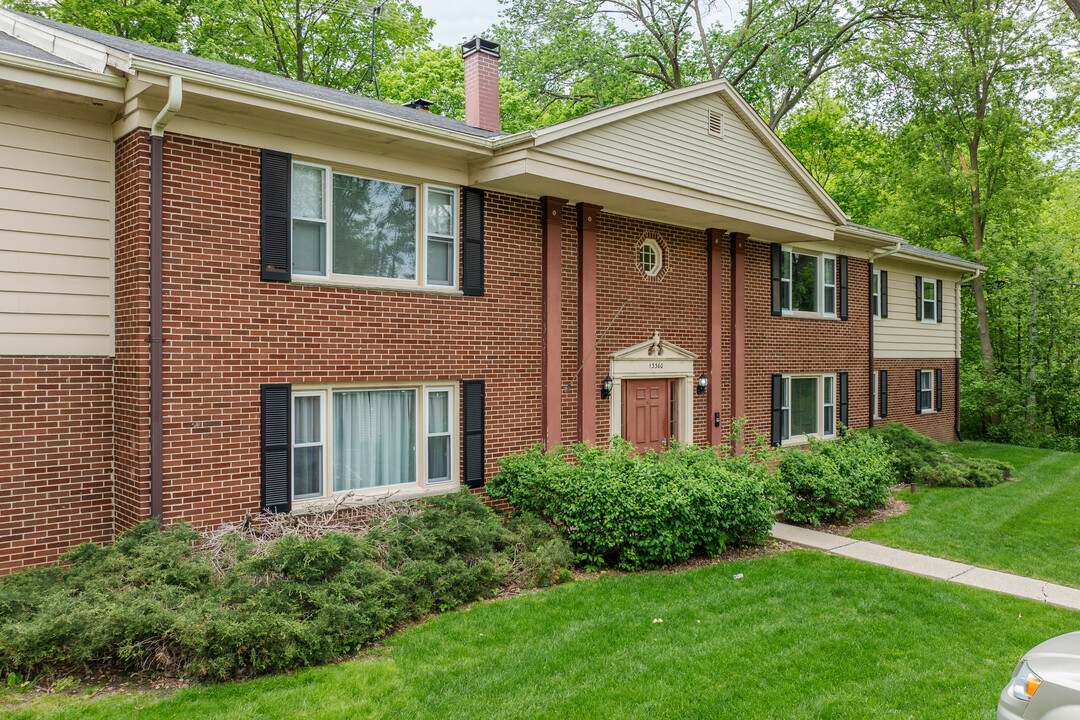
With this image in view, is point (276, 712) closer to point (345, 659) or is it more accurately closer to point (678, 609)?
point (345, 659)

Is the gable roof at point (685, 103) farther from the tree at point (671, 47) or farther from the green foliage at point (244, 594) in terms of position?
the tree at point (671, 47)

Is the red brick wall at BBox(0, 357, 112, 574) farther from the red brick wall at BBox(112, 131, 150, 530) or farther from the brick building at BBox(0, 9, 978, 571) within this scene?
the red brick wall at BBox(112, 131, 150, 530)

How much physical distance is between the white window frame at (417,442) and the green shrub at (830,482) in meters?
4.60

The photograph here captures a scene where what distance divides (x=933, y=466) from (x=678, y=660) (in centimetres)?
1116

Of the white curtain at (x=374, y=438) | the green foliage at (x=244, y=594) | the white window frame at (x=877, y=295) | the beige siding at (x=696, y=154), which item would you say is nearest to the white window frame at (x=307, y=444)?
the white curtain at (x=374, y=438)

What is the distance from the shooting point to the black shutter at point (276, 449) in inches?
306

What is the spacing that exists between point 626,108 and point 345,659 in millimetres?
7908

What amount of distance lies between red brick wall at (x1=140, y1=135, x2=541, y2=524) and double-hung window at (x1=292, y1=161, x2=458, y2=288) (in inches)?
11.8

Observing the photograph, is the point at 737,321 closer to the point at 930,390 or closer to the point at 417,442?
the point at 417,442

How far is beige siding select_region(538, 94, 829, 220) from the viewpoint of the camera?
9922mm

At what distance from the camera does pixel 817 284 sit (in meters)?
15.6

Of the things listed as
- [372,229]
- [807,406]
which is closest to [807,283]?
Answer: [807,406]

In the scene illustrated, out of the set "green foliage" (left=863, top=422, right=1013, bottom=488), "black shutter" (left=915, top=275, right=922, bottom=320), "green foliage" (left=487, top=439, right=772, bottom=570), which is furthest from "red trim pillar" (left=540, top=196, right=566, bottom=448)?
"black shutter" (left=915, top=275, right=922, bottom=320)

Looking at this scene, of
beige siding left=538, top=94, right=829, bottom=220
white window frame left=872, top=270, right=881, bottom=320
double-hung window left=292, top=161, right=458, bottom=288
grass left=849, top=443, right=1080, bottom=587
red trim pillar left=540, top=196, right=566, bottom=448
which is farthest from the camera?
white window frame left=872, top=270, right=881, bottom=320
